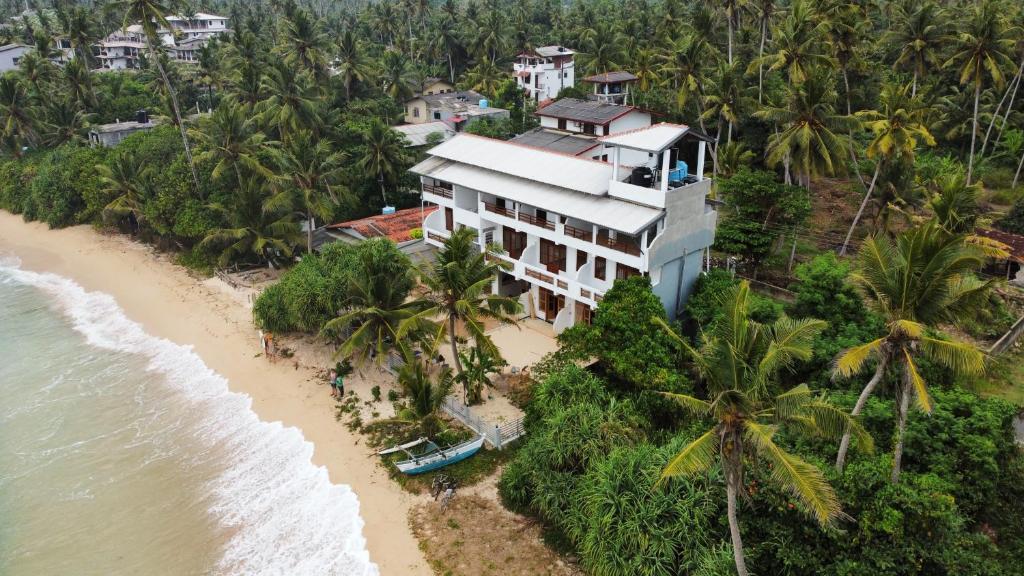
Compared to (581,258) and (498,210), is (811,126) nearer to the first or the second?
(581,258)

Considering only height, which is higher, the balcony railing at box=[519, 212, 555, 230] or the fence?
the balcony railing at box=[519, 212, 555, 230]

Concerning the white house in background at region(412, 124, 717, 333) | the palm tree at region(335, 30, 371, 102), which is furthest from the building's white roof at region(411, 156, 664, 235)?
the palm tree at region(335, 30, 371, 102)

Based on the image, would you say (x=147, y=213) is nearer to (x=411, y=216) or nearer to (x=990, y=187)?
(x=411, y=216)

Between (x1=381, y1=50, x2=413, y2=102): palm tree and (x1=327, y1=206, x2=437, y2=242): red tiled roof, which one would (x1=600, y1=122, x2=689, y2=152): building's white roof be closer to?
(x1=327, y1=206, x2=437, y2=242): red tiled roof

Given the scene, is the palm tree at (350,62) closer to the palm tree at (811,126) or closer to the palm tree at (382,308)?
the palm tree at (382,308)

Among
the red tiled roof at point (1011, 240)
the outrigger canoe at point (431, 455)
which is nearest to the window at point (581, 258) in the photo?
the outrigger canoe at point (431, 455)
